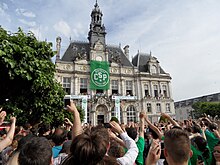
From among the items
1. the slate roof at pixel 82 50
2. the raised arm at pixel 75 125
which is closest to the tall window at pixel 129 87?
the slate roof at pixel 82 50

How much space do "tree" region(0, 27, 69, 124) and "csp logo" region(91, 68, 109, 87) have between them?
Result: 17964 millimetres

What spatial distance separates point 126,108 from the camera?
2947 centimetres

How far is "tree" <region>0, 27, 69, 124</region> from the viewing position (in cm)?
632

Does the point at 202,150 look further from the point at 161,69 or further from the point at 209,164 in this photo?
the point at 161,69

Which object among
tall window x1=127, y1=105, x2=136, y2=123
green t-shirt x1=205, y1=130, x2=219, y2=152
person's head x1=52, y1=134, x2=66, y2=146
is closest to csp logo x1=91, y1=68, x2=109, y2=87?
tall window x1=127, y1=105, x2=136, y2=123

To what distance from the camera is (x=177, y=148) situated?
199cm

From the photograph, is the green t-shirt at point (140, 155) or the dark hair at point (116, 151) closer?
the dark hair at point (116, 151)

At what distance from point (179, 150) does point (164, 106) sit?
32.1 metres

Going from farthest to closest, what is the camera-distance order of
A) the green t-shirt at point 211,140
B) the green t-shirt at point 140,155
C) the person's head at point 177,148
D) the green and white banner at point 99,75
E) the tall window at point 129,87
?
the tall window at point 129,87
the green and white banner at point 99,75
the green t-shirt at point 211,140
the green t-shirt at point 140,155
the person's head at point 177,148

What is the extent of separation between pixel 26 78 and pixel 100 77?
68.0 ft

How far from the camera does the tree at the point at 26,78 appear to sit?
20.7 ft

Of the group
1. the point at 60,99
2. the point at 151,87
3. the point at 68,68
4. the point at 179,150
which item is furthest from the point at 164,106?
the point at 179,150

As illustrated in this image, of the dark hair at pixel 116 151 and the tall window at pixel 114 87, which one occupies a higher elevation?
the tall window at pixel 114 87

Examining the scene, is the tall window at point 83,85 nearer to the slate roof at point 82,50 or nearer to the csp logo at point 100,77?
the csp logo at point 100,77
